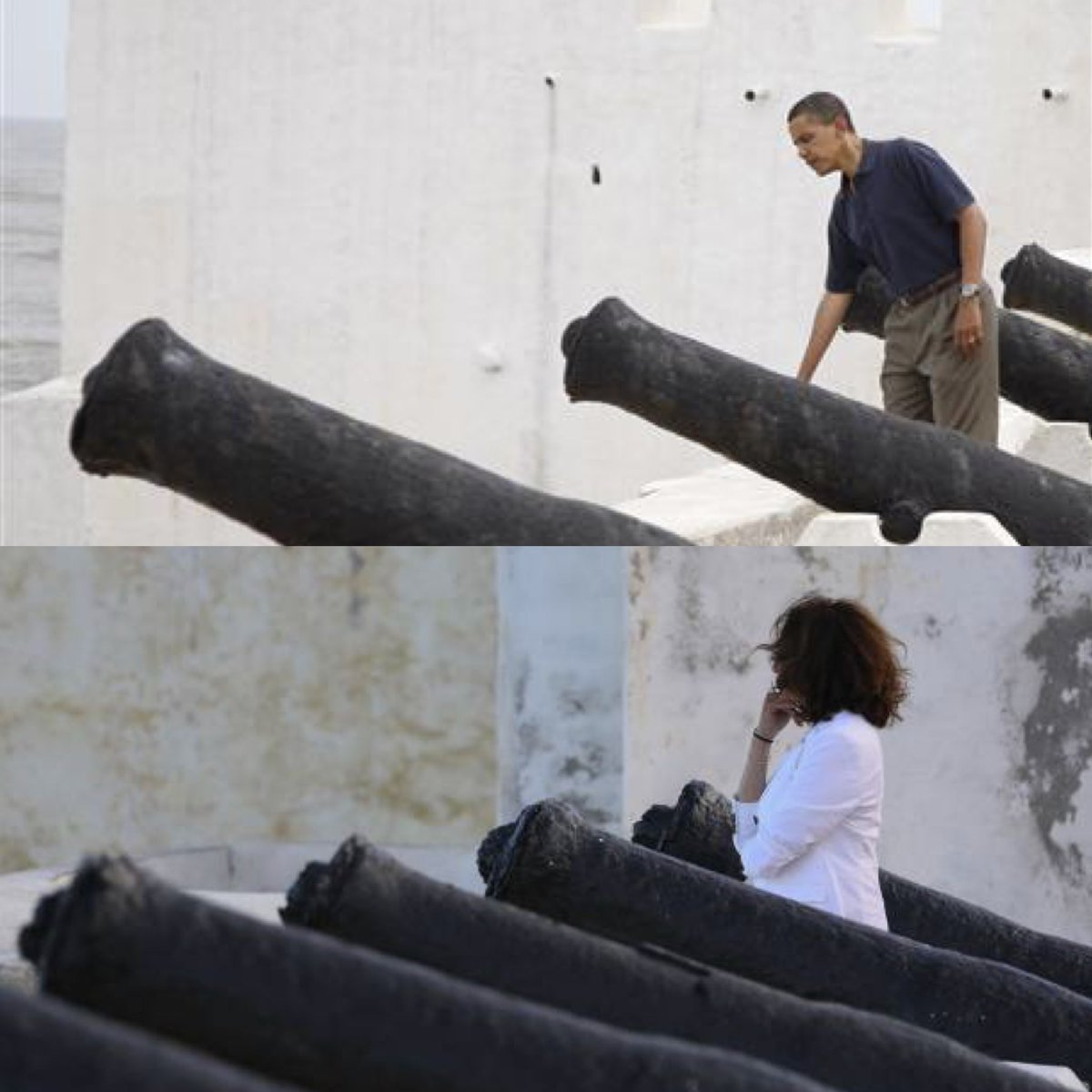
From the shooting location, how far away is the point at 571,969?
2896mm

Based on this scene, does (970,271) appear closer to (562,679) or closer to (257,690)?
(562,679)

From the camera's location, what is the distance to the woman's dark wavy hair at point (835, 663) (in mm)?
3838

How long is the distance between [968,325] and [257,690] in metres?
2.32

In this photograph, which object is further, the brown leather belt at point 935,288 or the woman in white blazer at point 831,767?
the brown leather belt at point 935,288

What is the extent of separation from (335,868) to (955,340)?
4.02 m

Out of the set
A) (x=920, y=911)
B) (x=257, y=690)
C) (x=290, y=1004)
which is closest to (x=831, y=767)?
(x=920, y=911)

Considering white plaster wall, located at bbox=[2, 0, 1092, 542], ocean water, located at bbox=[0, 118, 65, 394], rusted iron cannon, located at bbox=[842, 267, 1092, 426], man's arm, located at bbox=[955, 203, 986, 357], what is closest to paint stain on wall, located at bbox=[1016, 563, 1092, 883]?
man's arm, located at bbox=[955, 203, 986, 357]

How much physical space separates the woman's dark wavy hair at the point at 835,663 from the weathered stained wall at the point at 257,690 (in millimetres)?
1072

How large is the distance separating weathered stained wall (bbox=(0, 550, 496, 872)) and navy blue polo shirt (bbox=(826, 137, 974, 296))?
200cm

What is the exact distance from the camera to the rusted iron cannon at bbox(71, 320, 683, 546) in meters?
4.85

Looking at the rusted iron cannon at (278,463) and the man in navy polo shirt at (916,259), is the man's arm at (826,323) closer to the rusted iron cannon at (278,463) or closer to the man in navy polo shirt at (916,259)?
the man in navy polo shirt at (916,259)

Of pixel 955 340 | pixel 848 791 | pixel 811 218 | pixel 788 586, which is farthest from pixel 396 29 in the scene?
pixel 848 791

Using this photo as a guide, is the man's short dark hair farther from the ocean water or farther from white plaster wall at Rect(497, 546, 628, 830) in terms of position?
the ocean water

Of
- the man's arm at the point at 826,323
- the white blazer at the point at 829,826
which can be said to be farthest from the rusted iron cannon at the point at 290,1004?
the man's arm at the point at 826,323
